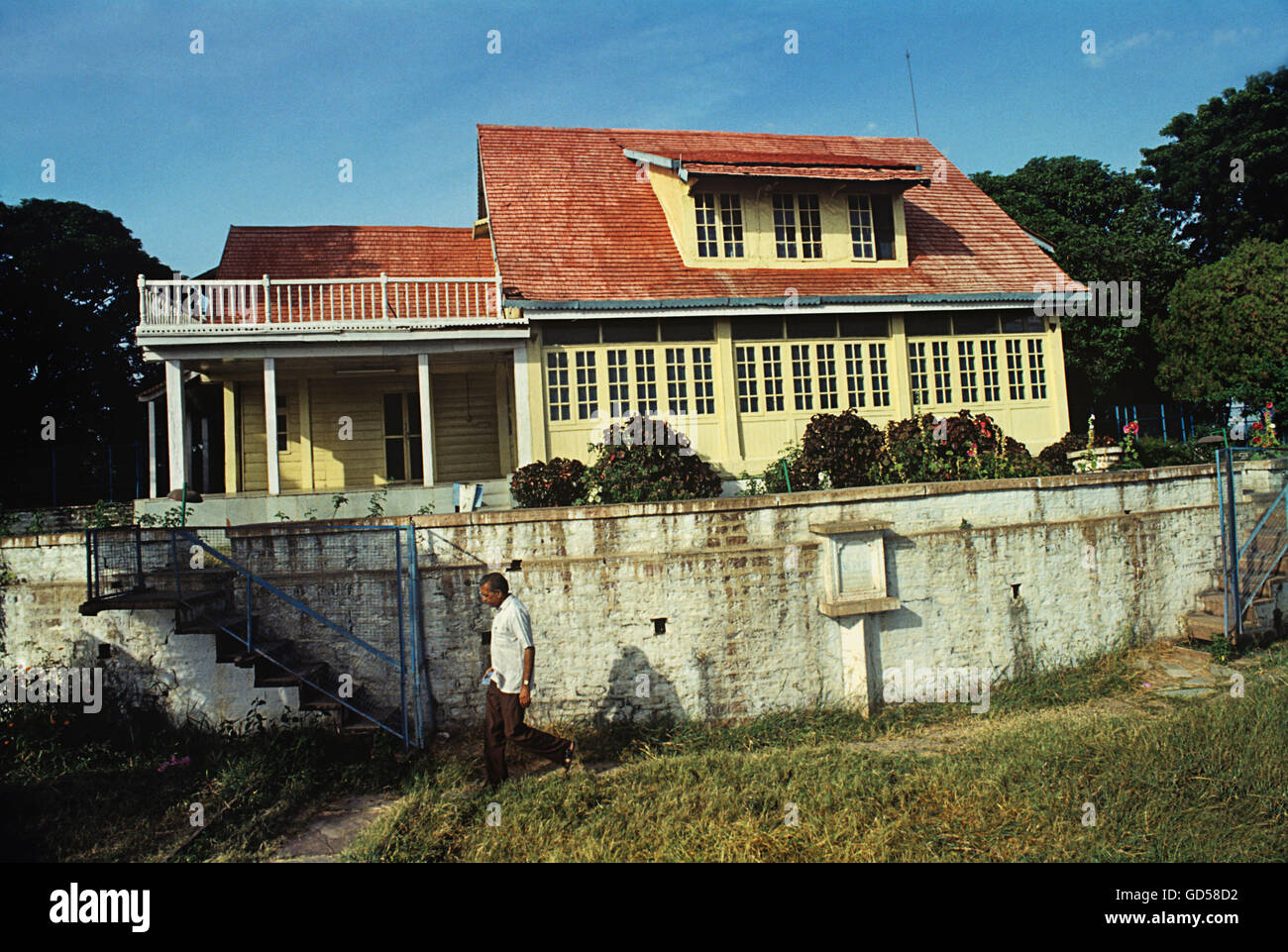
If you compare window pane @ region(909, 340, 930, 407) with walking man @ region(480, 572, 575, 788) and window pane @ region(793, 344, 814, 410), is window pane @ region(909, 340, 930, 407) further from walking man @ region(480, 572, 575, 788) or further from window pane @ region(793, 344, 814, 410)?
walking man @ region(480, 572, 575, 788)

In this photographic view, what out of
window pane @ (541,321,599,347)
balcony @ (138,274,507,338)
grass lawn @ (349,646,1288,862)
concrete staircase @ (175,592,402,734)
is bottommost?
grass lawn @ (349,646,1288,862)

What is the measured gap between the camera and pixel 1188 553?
11695mm

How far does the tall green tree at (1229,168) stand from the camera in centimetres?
2361

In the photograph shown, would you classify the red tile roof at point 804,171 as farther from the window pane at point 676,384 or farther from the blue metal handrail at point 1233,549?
the blue metal handrail at point 1233,549

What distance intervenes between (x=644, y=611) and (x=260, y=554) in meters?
4.54

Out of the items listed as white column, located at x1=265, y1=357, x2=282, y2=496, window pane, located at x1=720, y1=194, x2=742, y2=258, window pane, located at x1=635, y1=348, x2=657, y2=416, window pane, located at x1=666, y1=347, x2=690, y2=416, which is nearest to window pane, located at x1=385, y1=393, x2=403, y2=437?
white column, located at x1=265, y1=357, x2=282, y2=496

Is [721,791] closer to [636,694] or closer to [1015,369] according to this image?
[636,694]

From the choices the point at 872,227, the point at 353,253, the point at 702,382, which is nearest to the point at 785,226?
the point at 872,227

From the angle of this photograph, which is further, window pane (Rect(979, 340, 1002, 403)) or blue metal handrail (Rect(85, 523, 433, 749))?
window pane (Rect(979, 340, 1002, 403))

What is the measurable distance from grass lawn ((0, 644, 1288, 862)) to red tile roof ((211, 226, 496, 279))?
943cm

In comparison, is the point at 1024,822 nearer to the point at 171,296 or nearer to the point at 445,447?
the point at 445,447

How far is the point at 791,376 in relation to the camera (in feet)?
47.2

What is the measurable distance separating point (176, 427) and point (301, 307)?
2.71 m

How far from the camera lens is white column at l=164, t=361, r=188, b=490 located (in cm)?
1186
